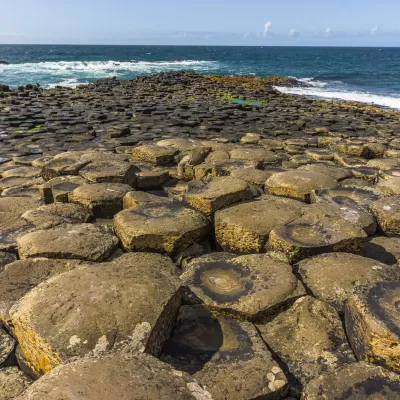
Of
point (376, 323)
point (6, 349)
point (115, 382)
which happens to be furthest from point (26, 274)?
point (376, 323)

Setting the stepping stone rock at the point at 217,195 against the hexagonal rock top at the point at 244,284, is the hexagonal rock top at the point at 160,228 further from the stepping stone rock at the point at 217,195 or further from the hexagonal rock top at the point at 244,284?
the hexagonal rock top at the point at 244,284

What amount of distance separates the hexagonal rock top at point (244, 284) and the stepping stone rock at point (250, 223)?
27 centimetres

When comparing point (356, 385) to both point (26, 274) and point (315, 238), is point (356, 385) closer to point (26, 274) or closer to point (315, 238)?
point (315, 238)

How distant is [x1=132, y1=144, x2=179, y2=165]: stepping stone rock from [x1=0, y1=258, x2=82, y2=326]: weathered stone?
115 inches

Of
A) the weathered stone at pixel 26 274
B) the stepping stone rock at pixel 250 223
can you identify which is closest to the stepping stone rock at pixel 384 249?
the stepping stone rock at pixel 250 223

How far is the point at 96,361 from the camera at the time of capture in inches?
59.6

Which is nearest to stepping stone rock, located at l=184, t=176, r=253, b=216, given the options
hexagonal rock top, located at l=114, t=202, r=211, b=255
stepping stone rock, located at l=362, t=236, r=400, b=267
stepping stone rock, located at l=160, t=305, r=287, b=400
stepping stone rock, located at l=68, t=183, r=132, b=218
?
hexagonal rock top, located at l=114, t=202, r=211, b=255

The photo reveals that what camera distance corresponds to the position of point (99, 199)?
12.2 feet

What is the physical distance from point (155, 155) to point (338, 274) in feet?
11.5

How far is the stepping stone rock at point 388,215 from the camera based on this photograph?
10.7ft

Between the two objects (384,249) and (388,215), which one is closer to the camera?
(384,249)

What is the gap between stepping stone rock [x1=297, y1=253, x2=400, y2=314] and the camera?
2369mm

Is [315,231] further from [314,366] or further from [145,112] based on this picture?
[145,112]

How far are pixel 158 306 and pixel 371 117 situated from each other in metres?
11.2
